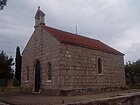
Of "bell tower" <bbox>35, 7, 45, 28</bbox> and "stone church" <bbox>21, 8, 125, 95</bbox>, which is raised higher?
"bell tower" <bbox>35, 7, 45, 28</bbox>

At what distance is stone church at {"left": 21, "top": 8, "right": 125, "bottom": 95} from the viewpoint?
2288 centimetres

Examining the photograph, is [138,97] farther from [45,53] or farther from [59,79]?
[45,53]

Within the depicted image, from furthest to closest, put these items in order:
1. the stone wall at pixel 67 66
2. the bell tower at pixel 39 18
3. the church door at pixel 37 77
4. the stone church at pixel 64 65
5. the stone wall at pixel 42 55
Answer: the bell tower at pixel 39 18
the church door at pixel 37 77
the stone wall at pixel 42 55
the stone church at pixel 64 65
the stone wall at pixel 67 66

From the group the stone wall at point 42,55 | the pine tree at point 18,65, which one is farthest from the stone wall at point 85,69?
the pine tree at point 18,65

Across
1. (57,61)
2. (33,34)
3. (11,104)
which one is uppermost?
(33,34)

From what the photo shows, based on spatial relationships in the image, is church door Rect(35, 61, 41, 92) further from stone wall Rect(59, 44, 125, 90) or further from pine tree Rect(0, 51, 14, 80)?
pine tree Rect(0, 51, 14, 80)

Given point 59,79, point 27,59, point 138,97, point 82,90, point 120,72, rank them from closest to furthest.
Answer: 1. point 138,97
2. point 59,79
3. point 82,90
4. point 27,59
5. point 120,72

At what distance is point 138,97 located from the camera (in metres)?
14.9

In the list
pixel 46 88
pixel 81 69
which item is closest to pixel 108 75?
pixel 81 69

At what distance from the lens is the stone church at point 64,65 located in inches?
901

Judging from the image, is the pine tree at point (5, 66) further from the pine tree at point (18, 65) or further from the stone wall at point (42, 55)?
the stone wall at point (42, 55)

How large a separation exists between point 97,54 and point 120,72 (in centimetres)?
634

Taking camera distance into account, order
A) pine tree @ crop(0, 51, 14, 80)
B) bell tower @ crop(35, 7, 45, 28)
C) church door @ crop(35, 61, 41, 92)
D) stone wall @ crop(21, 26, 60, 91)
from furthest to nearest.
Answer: pine tree @ crop(0, 51, 14, 80)
bell tower @ crop(35, 7, 45, 28)
church door @ crop(35, 61, 41, 92)
stone wall @ crop(21, 26, 60, 91)

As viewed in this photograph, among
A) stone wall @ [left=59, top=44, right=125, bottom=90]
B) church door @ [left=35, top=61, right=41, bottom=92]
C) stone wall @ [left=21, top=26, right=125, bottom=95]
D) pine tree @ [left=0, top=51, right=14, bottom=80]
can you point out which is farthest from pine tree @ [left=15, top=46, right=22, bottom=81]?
stone wall @ [left=59, top=44, right=125, bottom=90]
